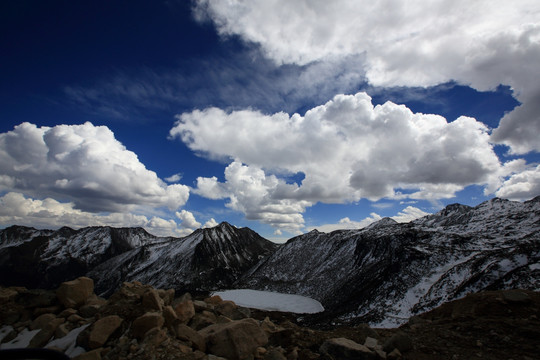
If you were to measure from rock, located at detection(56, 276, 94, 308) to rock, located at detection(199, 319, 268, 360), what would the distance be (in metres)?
9.86

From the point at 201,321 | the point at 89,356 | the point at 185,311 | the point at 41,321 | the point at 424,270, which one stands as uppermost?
the point at 424,270

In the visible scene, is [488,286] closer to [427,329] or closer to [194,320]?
[427,329]

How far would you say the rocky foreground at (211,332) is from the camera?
11.5 metres

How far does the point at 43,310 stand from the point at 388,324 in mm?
66857

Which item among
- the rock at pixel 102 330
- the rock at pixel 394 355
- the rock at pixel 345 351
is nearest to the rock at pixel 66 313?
the rock at pixel 102 330

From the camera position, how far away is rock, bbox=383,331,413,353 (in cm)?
1221

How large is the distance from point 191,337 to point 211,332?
3.45 ft

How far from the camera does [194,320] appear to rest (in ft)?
48.1

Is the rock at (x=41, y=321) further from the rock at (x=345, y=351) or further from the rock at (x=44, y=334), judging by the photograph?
the rock at (x=345, y=351)

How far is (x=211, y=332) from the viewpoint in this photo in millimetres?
12906

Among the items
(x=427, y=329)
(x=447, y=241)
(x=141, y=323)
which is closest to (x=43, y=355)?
(x=141, y=323)

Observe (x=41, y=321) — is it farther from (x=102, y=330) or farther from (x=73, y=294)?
(x=102, y=330)

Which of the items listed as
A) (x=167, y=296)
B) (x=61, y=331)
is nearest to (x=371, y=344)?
(x=167, y=296)

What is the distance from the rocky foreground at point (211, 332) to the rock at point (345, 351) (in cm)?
4
